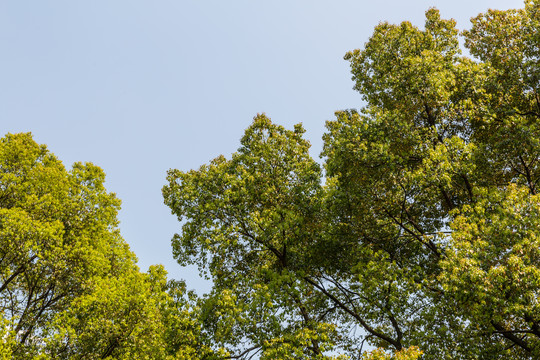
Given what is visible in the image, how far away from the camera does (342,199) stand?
18438 mm

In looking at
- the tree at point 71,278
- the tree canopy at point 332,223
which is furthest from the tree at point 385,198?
the tree at point 71,278

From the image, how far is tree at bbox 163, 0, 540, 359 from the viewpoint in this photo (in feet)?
53.6

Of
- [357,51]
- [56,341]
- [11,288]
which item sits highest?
[357,51]

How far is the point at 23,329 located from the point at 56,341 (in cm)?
332

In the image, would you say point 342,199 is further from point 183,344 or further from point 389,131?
point 183,344

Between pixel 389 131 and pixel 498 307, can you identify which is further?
pixel 389 131

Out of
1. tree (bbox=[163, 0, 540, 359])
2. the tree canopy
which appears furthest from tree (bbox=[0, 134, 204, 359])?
tree (bbox=[163, 0, 540, 359])

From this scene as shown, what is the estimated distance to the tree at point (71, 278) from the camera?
16.8 m

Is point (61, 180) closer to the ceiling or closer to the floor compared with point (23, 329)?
closer to the ceiling

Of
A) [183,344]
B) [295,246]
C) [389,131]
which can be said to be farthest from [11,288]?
[389,131]

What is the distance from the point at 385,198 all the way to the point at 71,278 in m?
15.8

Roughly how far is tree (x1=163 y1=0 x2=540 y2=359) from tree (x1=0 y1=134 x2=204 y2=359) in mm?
2878

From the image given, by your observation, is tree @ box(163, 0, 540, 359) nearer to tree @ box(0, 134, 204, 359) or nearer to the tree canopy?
the tree canopy

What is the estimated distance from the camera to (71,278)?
773 inches
